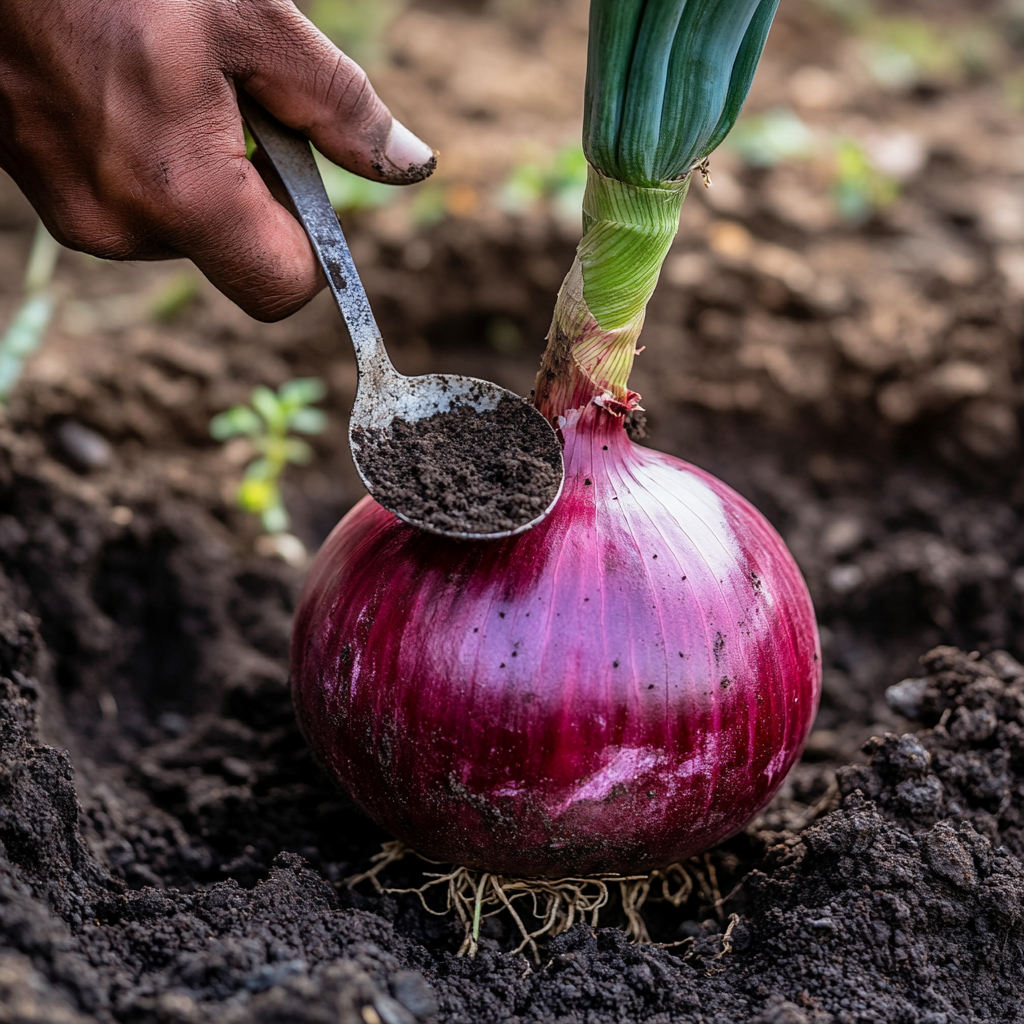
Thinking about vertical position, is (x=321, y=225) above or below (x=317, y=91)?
below

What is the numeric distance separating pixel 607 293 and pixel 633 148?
22 cm

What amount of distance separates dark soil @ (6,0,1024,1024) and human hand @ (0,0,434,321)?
0.80 metres

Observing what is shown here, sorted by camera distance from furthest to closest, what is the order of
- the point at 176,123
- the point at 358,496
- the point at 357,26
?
the point at 357,26, the point at 358,496, the point at 176,123

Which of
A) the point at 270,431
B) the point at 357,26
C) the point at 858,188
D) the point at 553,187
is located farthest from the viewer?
the point at 357,26

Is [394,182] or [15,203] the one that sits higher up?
[15,203]

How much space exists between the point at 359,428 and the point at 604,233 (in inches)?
19.8

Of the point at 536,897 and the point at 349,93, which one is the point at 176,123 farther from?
the point at 536,897

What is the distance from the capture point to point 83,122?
65.0 inches

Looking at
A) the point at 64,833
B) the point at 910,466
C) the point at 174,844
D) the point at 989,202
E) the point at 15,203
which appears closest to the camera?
the point at 64,833

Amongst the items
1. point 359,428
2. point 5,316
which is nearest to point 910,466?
point 359,428

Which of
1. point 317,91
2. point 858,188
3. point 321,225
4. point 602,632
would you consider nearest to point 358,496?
point 321,225

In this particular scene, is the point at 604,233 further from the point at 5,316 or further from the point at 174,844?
the point at 5,316

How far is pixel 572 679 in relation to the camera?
1.50m

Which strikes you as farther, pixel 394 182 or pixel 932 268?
pixel 932 268
